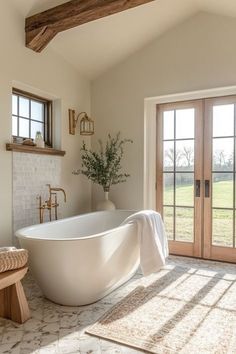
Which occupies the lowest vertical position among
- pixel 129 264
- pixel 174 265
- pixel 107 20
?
pixel 174 265

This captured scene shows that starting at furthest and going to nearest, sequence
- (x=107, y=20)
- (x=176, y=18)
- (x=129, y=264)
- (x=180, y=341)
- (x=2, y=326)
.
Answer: (x=176, y=18) < (x=107, y=20) < (x=129, y=264) < (x=2, y=326) < (x=180, y=341)

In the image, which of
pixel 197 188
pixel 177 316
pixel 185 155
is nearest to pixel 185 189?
pixel 197 188

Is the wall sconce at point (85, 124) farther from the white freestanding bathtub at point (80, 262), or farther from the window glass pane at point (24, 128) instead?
the white freestanding bathtub at point (80, 262)

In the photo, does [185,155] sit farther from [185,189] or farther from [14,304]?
[14,304]

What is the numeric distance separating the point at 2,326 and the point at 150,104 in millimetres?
3179

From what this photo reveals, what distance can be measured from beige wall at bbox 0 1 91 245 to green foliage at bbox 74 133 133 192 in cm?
18

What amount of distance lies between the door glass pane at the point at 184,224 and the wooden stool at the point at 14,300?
90.4 inches

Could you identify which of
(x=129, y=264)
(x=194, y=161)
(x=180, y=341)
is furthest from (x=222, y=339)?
(x=194, y=161)

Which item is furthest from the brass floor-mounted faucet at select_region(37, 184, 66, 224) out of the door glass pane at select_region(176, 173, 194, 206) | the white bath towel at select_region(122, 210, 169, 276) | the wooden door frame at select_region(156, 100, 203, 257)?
the wooden door frame at select_region(156, 100, 203, 257)

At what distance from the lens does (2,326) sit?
2.12 metres

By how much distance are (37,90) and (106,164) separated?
131 cm

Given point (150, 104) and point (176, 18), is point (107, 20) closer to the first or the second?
point (176, 18)

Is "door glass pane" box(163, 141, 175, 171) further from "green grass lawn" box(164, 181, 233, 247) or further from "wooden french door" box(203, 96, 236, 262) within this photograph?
"wooden french door" box(203, 96, 236, 262)

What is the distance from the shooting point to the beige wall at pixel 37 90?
117 inches
